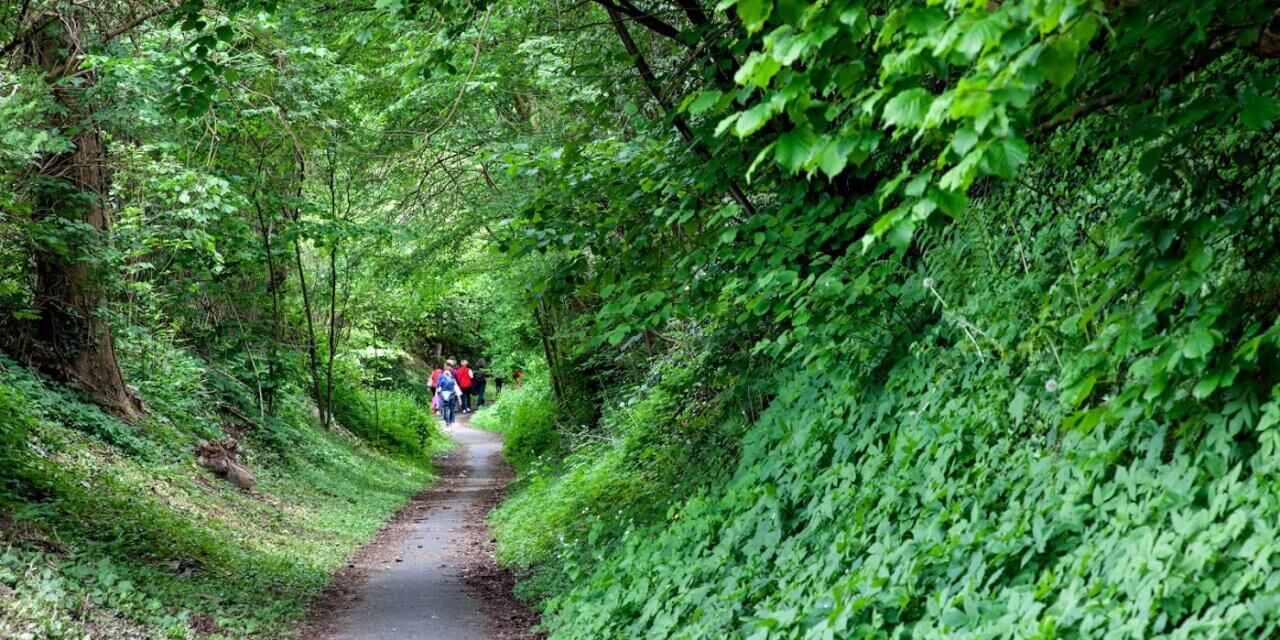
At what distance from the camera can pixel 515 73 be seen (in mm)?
13586

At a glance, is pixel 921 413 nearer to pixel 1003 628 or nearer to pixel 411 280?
pixel 1003 628

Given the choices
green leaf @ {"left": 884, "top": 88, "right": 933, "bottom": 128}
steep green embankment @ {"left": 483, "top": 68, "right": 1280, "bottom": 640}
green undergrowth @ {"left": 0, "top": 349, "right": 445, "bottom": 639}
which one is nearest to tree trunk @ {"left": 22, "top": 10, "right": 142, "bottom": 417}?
green undergrowth @ {"left": 0, "top": 349, "right": 445, "bottom": 639}

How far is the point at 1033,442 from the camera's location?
4.87 m

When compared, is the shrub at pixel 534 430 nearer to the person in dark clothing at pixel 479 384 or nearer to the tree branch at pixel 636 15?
the person in dark clothing at pixel 479 384

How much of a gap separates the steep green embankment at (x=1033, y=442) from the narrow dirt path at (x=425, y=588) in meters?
1.40

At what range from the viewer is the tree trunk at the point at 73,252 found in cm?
1184

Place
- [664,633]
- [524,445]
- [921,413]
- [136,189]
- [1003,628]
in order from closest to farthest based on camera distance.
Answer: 1. [1003,628]
2. [921,413]
3. [664,633]
4. [136,189]
5. [524,445]

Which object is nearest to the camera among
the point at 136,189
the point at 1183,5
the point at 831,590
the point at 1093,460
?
the point at 1183,5

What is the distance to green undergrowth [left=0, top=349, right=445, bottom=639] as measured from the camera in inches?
304

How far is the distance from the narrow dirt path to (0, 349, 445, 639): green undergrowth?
0.31 metres

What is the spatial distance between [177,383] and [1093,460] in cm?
1478

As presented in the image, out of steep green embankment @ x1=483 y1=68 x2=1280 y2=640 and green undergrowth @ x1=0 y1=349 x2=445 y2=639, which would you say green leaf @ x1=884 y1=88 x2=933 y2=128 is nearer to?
steep green embankment @ x1=483 y1=68 x2=1280 y2=640

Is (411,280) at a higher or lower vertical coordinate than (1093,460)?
higher

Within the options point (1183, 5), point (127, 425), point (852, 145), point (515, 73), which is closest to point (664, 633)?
point (852, 145)
